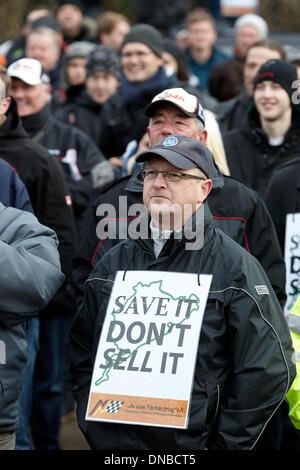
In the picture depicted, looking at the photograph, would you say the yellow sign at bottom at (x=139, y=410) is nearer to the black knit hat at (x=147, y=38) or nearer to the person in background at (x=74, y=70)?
the black knit hat at (x=147, y=38)

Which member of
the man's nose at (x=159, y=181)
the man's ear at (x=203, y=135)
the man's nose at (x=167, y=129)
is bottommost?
A: the man's ear at (x=203, y=135)

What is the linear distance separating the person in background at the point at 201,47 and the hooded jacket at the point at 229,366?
655 centimetres

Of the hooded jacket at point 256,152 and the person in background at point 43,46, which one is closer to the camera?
the hooded jacket at point 256,152

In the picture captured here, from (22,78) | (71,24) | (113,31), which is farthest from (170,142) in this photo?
(71,24)

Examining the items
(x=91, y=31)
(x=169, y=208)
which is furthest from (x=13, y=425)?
(x=91, y=31)

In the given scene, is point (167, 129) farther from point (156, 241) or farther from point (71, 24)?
point (71, 24)

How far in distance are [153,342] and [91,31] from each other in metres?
9.03

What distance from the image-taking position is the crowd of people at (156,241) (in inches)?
143

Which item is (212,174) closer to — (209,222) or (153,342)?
(209,222)

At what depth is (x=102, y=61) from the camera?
324 inches

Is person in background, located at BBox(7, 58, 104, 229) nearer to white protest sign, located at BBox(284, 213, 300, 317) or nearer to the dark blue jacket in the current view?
the dark blue jacket

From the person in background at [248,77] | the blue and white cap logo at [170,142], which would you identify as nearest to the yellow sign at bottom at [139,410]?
the blue and white cap logo at [170,142]

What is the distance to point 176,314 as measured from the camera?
3689 millimetres

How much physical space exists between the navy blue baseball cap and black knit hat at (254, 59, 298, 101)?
2207 mm
